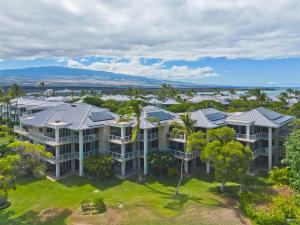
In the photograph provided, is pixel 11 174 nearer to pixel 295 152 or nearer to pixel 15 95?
pixel 295 152

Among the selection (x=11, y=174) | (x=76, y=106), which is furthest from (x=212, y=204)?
(x=76, y=106)

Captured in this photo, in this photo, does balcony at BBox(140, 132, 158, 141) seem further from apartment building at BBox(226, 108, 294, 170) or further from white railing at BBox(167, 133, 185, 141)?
apartment building at BBox(226, 108, 294, 170)

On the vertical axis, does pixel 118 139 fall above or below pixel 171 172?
above

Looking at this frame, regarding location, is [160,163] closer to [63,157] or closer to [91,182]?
[91,182]

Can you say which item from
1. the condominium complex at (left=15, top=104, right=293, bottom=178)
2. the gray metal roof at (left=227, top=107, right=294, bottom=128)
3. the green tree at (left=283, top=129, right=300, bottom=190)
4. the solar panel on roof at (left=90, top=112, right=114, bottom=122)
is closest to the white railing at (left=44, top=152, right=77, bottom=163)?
the condominium complex at (left=15, top=104, right=293, bottom=178)

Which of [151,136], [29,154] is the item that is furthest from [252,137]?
[29,154]
